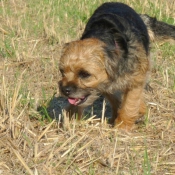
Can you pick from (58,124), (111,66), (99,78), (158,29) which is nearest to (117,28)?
(111,66)

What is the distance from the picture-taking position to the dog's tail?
665 centimetres

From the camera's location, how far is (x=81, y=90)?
4512 millimetres

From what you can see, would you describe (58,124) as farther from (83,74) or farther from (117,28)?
(117,28)

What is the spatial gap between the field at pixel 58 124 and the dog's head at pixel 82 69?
1.02 feet

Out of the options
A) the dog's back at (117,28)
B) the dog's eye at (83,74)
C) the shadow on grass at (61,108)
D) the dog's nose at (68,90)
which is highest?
the dog's back at (117,28)

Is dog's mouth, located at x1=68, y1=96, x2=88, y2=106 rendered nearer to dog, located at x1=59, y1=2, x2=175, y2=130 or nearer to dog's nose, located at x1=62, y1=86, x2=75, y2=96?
dog, located at x1=59, y1=2, x2=175, y2=130

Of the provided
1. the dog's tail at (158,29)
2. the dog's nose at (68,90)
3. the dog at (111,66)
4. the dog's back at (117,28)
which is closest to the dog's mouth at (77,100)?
the dog at (111,66)

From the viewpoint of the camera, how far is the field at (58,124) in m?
4.03

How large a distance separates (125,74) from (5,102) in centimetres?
121

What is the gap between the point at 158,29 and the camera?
671 centimetres

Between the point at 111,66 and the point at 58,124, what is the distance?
769 millimetres

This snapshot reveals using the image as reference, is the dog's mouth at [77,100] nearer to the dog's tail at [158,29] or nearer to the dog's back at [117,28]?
the dog's back at [117,28]

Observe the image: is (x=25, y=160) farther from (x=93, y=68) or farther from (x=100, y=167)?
(x=93, y=68)

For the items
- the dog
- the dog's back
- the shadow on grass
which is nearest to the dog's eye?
the dog
